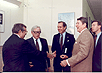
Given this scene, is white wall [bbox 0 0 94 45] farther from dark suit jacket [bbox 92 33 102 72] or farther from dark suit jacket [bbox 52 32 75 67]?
dark suit jacket [bbox 92 33 102 72]

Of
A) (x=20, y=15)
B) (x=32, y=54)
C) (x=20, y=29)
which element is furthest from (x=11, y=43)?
(x=20, y=15)

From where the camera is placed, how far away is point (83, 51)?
1.97 m

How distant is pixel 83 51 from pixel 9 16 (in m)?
3.00

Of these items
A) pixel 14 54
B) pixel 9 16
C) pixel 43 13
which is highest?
pixel 43 13

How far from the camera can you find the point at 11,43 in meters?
2.04

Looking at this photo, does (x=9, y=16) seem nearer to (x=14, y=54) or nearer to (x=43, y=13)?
(x=43, y=13)

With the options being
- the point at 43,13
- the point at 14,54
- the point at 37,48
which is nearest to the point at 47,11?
the point at 43,13

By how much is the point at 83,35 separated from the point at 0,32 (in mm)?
2721

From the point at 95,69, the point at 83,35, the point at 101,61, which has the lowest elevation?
the point at 95,69

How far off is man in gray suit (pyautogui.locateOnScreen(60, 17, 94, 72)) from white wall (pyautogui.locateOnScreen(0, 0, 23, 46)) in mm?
2511

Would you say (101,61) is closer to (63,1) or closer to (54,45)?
(54,45)

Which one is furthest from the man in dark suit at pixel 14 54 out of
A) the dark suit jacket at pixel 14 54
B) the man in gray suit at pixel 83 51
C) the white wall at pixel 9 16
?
the white wall at pixel 9 16

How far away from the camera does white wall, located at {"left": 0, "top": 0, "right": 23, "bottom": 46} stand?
3871 millimetres

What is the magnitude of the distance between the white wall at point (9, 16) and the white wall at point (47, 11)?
13.7 inches
